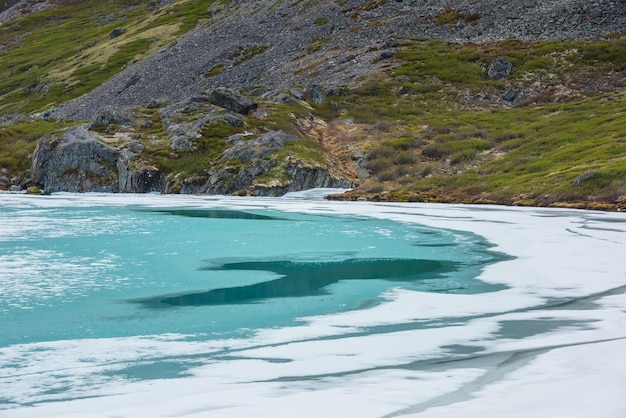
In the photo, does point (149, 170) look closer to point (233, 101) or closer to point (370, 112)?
point (233, 101)

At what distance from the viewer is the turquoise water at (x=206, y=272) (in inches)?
625

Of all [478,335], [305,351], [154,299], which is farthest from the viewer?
[154,299]

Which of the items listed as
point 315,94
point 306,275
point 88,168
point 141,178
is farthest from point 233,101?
point 306,275

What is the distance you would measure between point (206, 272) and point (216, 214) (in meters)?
23.2

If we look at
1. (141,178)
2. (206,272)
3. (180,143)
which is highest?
(180,143)

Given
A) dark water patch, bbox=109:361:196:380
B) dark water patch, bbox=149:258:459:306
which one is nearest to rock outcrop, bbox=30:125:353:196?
dark water patch, bbox=149:258:459:306

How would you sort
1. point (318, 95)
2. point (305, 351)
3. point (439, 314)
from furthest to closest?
point (318, 95) → point (439, 314) → point (305, 351)

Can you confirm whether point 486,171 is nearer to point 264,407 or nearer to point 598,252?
point 598,252

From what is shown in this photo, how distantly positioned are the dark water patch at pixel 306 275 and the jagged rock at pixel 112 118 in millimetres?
64542

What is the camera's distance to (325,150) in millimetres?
77438

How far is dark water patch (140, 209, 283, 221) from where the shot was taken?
43.2 metres

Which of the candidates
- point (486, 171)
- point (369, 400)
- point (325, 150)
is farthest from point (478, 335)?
point (325, 150)

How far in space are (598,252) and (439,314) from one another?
12.0m

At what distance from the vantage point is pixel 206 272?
22625 millimetres
